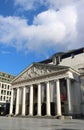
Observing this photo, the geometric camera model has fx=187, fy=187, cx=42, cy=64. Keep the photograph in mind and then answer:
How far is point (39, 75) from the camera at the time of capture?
51656mm

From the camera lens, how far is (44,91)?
1943 inches

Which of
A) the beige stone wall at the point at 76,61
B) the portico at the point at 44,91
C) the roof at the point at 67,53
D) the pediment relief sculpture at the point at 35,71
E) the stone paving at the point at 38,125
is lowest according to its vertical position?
the stone paving at the point at 38,125

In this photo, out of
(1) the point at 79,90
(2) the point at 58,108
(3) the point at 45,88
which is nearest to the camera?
(2) the point at 58,108

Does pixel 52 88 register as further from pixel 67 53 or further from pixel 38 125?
pixel 38 125

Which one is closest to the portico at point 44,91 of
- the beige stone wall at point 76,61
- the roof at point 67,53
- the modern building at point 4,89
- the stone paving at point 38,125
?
the beige stone wall at point 76,61

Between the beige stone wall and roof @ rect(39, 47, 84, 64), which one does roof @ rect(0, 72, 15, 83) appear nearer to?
roof @ rect(39, 47, 84, 64)

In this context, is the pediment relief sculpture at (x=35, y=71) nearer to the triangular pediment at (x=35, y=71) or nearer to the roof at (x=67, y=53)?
the triangular pediment at (x=35, y=71)

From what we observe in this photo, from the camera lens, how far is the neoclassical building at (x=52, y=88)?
4450 centimetres

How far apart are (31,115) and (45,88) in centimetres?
815

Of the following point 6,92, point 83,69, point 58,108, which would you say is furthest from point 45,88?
point 6,92

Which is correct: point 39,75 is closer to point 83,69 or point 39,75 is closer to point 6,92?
point 83,69

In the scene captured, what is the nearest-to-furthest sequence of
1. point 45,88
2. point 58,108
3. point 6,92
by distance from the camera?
1. point 58,108
2. point 45,88
3. point 6,92

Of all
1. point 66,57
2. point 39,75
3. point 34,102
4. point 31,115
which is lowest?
point 31,115

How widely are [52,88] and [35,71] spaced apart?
9.47 m
